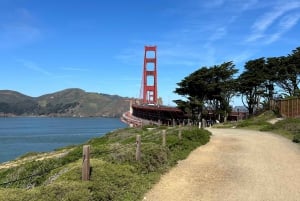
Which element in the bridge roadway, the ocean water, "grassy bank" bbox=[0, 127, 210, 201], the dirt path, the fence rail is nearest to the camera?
"grassy bank" bbox=[0, 127, 210, 201]

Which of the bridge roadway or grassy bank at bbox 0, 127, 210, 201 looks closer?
grassy bank at bbox 0, 127, 210, 201

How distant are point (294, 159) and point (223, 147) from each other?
425cm

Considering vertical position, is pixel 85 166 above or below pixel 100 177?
above

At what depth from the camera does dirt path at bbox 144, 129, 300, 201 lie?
915 cm

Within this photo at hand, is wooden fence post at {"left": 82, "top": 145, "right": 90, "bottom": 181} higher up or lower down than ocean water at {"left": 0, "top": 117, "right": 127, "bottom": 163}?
higher up

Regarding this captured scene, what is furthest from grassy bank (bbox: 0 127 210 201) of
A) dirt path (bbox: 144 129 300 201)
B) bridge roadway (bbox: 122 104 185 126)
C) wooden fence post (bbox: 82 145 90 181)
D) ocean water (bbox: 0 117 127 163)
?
Result: bridge roadway (bbox: 122 104 185 126)

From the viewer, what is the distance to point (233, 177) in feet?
36.9

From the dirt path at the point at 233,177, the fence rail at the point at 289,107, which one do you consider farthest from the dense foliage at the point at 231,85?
the dirt path at the point at 233,177

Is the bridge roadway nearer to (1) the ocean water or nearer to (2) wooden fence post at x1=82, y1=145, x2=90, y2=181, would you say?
(1) the ocean water

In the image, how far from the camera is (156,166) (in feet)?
39.1

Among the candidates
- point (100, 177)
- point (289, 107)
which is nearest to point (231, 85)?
point (289, 107)

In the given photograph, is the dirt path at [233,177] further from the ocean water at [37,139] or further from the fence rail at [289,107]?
the ocean water at [37,139]

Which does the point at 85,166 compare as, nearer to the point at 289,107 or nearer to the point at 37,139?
the point at 289,107

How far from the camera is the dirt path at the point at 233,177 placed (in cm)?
915
